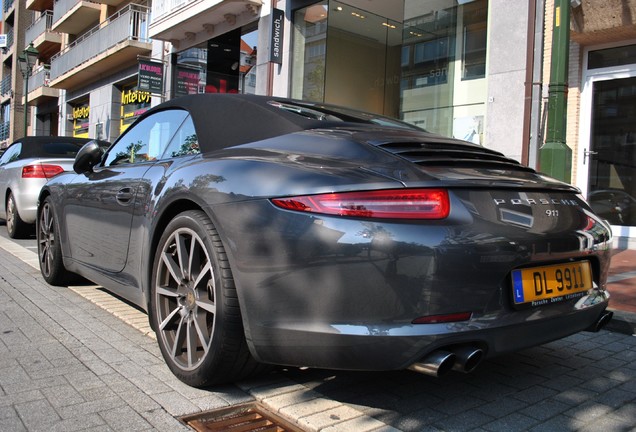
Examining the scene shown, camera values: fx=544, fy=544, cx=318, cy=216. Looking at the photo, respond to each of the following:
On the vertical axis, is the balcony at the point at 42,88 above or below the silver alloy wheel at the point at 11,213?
above

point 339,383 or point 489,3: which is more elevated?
point 489,3

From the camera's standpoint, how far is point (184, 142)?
A: 3.21 meters

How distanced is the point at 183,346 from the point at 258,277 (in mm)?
795

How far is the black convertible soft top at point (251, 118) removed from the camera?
9.14 ft

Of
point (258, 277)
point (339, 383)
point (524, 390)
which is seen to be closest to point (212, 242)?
point (258, 277)

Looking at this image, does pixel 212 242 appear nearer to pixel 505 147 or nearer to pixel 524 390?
pixel 524 390

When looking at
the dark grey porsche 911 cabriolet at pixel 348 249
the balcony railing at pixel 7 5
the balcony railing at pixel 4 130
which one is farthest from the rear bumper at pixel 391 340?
the balcony railing at pixel 7 5

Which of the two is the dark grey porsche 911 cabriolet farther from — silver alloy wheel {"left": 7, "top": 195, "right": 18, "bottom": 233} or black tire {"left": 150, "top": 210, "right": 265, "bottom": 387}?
silver alloy wheel {"left": 7, "top": 195, "right": 18, "bottom": 233}

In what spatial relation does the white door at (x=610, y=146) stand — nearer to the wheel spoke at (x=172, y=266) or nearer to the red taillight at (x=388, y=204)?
the red taillight at (x=388, y=204)

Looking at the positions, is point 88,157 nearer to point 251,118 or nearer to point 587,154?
point 251,118

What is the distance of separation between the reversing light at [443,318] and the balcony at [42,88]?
31395 millimetres

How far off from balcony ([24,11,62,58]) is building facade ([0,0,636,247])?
23.6 feet

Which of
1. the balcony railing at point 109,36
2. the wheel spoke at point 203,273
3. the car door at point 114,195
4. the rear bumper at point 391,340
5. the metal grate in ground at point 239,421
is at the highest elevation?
the balcony railing at point 109,36

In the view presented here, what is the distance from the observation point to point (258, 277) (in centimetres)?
223
